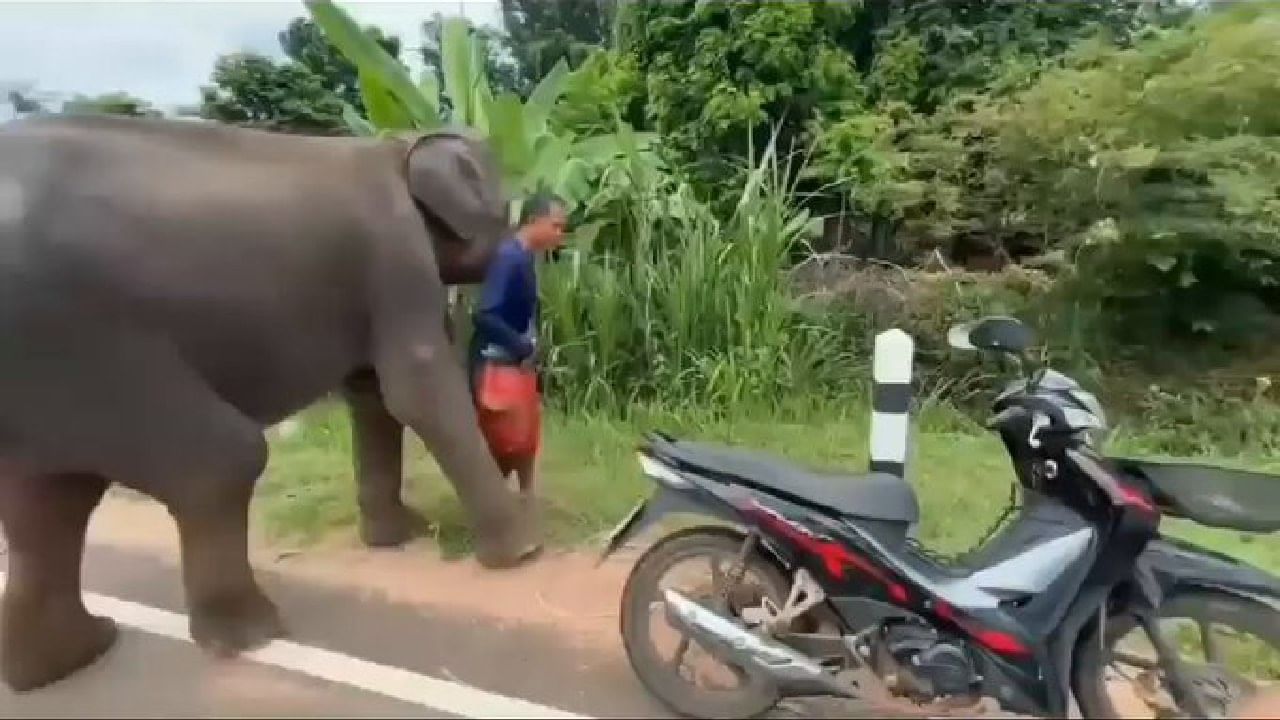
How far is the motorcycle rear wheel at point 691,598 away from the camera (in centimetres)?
336

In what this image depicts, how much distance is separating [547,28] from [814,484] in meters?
13.9

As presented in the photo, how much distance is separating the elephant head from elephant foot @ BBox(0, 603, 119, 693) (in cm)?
171

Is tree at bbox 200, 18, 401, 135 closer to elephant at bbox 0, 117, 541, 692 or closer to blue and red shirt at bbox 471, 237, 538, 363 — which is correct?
blue and red shirt at bbox 471, 237, 538, 363

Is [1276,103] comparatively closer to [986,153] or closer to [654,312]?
[986,153]

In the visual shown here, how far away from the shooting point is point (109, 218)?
12.0ft

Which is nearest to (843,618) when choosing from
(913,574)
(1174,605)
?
(913,574)

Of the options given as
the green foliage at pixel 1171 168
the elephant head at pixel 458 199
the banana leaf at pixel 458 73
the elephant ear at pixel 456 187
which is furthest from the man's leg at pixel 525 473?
the green foliage at pixel 1171 168

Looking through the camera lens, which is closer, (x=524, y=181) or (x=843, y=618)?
(x=843, y=618)

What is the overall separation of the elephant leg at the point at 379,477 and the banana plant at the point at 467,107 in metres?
2.21

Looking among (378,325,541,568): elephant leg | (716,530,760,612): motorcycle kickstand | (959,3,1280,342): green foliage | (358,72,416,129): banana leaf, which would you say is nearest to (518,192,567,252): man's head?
(378,325,541,568): elephant leg

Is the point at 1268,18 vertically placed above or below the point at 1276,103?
above

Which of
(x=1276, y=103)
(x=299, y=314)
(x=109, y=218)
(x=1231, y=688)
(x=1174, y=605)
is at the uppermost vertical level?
(x=1276, y=103)

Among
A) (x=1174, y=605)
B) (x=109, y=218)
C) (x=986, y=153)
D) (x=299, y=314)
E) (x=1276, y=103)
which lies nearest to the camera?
(x=1174, y=605)

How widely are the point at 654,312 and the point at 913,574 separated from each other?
4258mm
